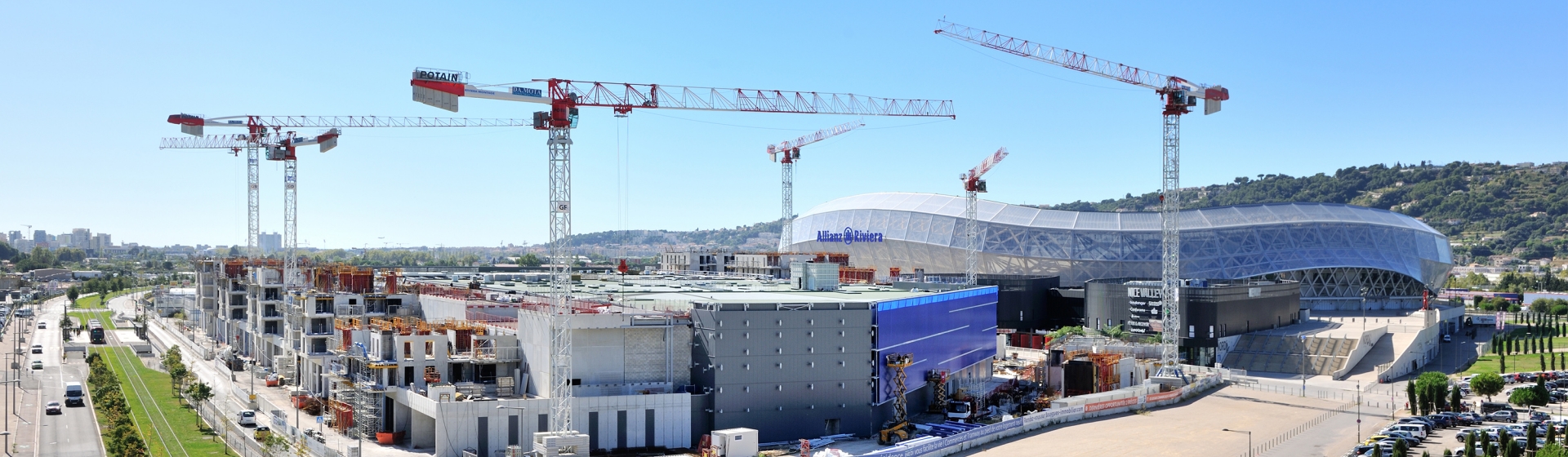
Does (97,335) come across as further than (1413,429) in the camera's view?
Yes

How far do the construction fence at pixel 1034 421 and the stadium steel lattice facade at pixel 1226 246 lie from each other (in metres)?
48.4

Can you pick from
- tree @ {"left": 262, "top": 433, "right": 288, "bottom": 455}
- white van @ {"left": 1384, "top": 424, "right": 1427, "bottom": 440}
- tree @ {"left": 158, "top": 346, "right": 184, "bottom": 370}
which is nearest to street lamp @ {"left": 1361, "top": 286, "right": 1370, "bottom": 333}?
white van @ {"left": 1384, "top": 424, "right": 1427, "bottom": 440}

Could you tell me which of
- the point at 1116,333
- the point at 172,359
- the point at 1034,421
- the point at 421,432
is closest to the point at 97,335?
the point at 172,359

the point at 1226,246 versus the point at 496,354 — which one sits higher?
the point at 1226,246

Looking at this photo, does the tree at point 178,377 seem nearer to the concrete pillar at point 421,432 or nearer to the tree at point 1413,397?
the concrete pillar at point 421,432

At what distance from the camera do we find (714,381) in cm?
6025

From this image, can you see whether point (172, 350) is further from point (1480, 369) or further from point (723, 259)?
point (1480, 369)

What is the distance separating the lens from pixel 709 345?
6069 centimetres

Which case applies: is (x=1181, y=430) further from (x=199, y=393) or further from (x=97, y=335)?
(x=97, y=335)

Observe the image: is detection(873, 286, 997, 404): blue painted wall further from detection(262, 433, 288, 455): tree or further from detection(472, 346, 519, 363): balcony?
detection(262, 433, 288, 455): tree

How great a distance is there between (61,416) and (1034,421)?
192 feet

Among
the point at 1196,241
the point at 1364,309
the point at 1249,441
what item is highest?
the point at 1196,241

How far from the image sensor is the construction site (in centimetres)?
5903

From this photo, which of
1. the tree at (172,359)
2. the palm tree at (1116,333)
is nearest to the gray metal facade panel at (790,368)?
the palm tree at (1116,333)
